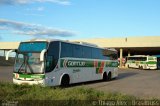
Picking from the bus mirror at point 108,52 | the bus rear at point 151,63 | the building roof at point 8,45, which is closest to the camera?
the bus mirror at point 108,52

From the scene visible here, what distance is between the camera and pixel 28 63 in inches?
700

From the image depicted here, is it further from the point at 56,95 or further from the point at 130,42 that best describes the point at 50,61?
the point at 130,42

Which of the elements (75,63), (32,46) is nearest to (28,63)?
(32,46)

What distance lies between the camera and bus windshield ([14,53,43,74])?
57.5 feet

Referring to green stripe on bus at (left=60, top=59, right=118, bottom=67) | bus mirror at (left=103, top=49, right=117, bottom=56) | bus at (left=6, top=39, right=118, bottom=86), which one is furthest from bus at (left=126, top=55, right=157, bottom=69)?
bus at (left=6, top=39, right=118, bottom=86)

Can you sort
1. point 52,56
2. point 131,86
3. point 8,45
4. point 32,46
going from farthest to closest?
point 8,45 < point 131,86 < point 52,56 < point 32,46

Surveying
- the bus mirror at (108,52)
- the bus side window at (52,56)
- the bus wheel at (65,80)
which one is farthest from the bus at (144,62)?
the bus side window at (52,56)

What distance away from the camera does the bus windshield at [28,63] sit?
17.5 m

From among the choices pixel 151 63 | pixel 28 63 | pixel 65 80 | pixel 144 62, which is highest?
pixel 144 62

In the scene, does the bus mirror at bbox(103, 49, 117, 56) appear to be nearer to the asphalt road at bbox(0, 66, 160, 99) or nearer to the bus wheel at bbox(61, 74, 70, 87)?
the asphalt road at bbox(0, 66, 160, 99)

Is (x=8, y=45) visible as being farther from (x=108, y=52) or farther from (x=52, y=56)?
(x=52, y=56)

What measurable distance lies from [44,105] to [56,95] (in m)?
1.63

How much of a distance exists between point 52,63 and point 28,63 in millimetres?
1286

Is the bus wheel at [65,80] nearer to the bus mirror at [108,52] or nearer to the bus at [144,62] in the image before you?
the bus mirror at [108,52]
